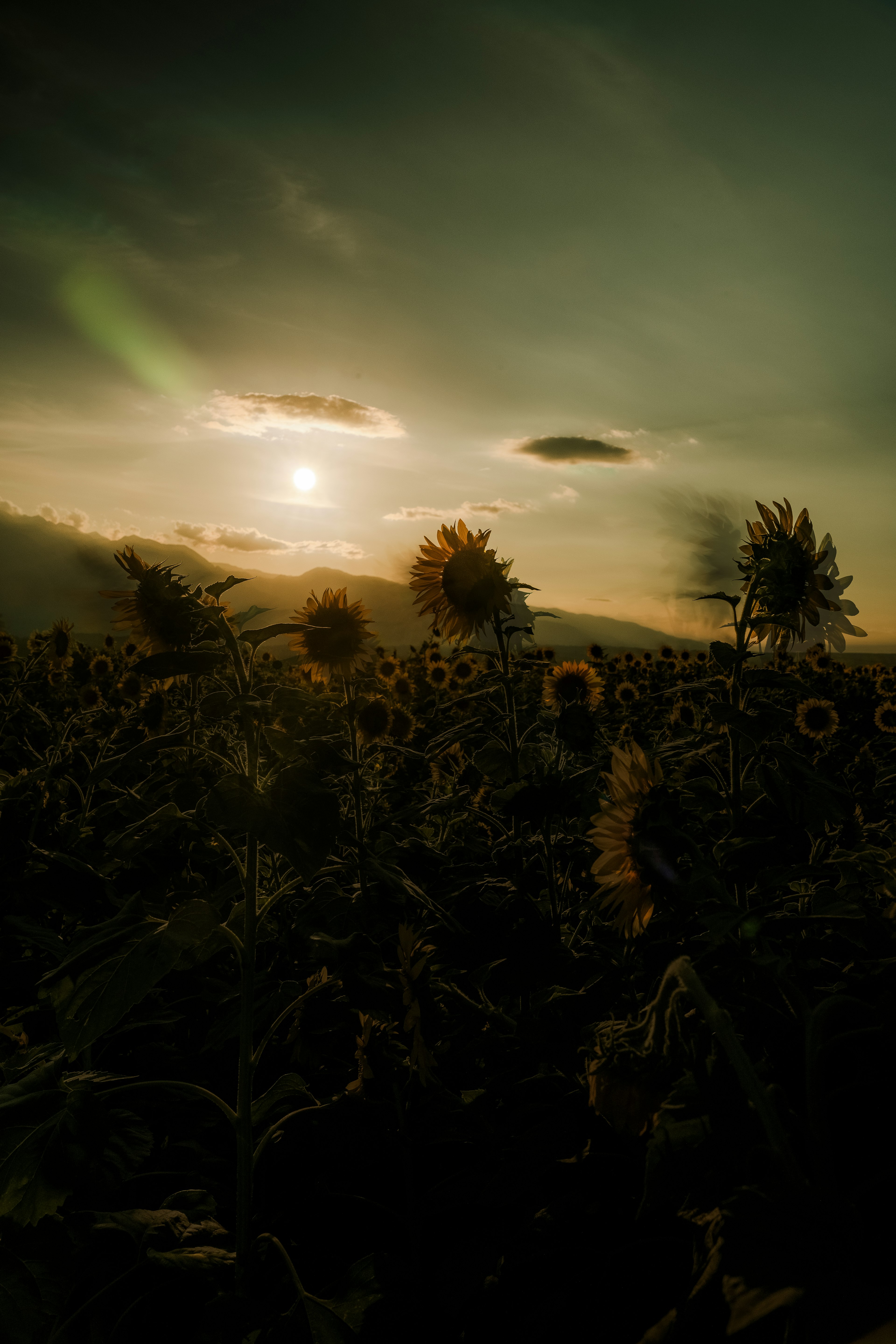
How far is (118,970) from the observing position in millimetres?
1476

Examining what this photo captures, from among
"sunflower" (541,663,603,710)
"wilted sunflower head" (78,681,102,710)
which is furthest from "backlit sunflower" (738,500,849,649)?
"wilted sunflower head" (78,681,102,710)

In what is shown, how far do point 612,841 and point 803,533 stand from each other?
1.23 meters

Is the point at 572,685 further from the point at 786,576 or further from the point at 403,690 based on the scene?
the point at 403,690

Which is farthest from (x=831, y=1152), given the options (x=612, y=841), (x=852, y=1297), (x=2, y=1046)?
(x=2, y=1046)

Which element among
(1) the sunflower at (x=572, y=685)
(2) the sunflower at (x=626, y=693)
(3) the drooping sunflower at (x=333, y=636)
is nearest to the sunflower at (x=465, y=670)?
(2) the sunflower at (x=626, y=693)

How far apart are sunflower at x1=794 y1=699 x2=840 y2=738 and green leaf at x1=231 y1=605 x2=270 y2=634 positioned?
7222 millimetres

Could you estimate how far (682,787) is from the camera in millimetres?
2244

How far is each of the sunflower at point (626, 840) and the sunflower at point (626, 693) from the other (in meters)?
9.29

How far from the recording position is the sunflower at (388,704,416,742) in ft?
23.6

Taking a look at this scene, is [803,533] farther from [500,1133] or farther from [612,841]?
[500,1133]

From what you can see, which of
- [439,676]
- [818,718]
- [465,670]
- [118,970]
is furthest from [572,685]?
[465,670]

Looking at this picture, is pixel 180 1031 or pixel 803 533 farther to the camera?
pixel 180 1031

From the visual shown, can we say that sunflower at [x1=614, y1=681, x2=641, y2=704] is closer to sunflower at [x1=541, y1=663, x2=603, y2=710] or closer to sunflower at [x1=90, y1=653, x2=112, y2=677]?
sunflower at [x1=541, y1=663, x2=603, y2=710]

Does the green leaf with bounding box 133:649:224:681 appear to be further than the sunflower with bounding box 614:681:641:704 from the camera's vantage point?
No
